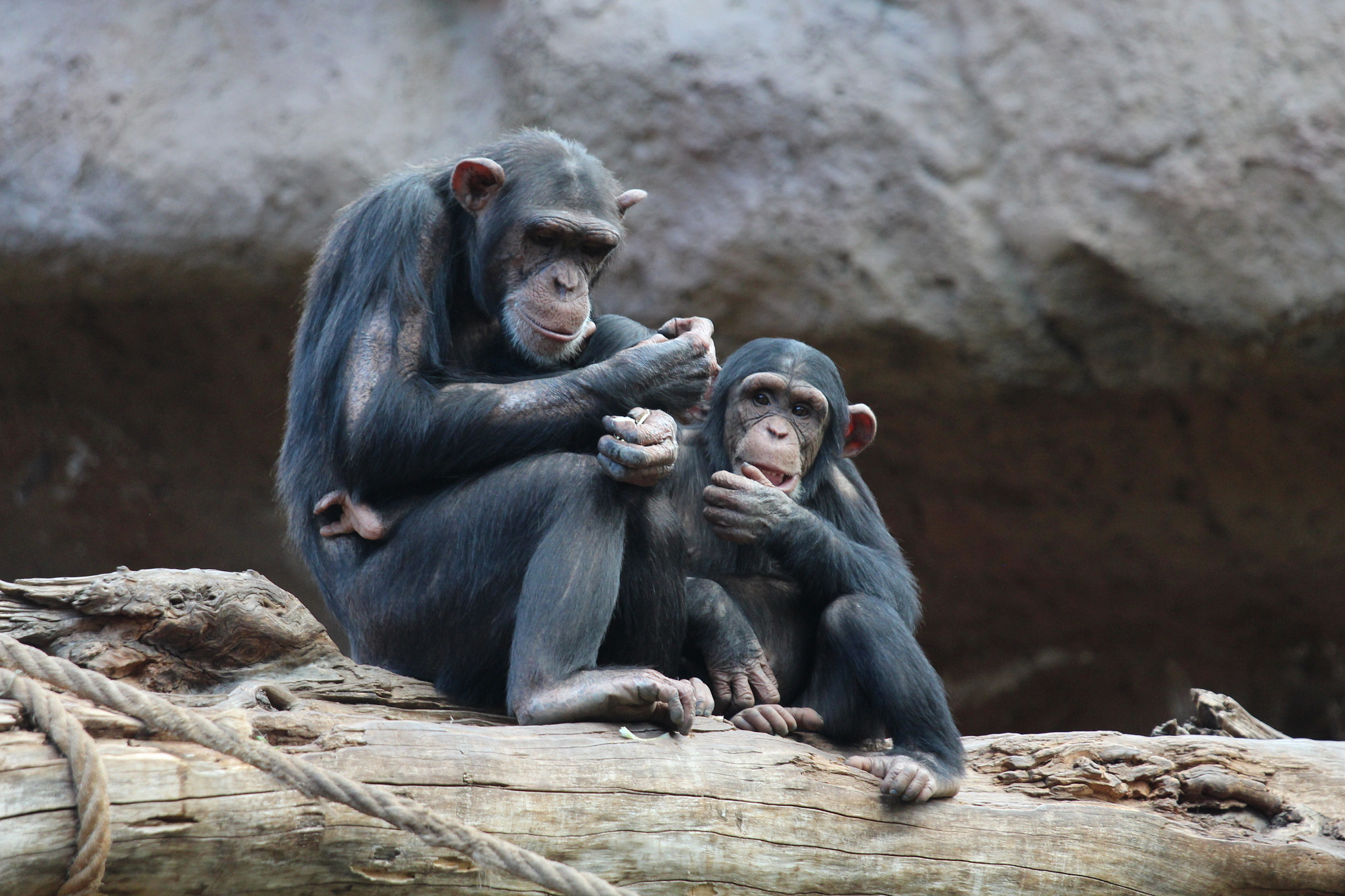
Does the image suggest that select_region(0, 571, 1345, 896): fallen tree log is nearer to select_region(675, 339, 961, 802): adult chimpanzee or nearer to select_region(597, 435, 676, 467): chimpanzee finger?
select_region(675, 339, 961, 802): adult chimpanzee

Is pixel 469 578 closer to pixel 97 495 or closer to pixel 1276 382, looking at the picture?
pixel 1276 382

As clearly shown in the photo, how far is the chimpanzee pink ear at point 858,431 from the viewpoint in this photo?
4.45m

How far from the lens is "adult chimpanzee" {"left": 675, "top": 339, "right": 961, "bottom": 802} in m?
3.47

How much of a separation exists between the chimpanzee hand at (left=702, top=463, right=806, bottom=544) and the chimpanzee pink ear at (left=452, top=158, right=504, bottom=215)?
1042mm

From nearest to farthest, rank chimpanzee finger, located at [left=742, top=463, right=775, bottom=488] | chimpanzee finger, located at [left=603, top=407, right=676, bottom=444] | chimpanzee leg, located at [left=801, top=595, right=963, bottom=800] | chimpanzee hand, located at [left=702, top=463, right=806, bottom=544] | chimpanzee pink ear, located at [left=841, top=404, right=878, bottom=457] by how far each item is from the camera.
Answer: chimpanzee finger, located at [left=603, top=407, right=676, bottom=444], chimpanzee leg, located at [left=801, top=595, right=963, bottom=800], chimpanzee hand, located at [left=702, top=463, right=806, bottom=544], chimpanzee finger, located at [left=742, top=463, right=775, bottom=488], chimpanzee pink ear, located at [left=841, top=404, right=878, bottom=457]

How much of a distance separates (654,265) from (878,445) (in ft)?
5.52

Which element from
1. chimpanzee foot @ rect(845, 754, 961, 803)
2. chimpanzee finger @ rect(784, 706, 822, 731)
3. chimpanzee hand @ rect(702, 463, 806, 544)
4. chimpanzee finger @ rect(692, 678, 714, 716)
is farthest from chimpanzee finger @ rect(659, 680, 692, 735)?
chimpanzee hand @ rect(702, 463, 806, 544)

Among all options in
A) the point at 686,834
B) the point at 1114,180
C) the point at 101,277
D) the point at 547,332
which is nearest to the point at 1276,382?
the point at 1114,180

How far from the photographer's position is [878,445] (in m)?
7.52

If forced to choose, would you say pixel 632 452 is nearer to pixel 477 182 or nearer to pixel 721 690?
pixel 721 690

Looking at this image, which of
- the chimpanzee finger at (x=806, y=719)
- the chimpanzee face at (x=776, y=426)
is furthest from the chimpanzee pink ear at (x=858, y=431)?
the chimpanzee finger at (x=806, y=719)

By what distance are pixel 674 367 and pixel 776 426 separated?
64 centimetres

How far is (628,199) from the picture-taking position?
4.02m

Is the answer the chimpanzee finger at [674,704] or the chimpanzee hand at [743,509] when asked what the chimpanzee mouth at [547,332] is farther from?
the chimpanzee finger at [674,704]
